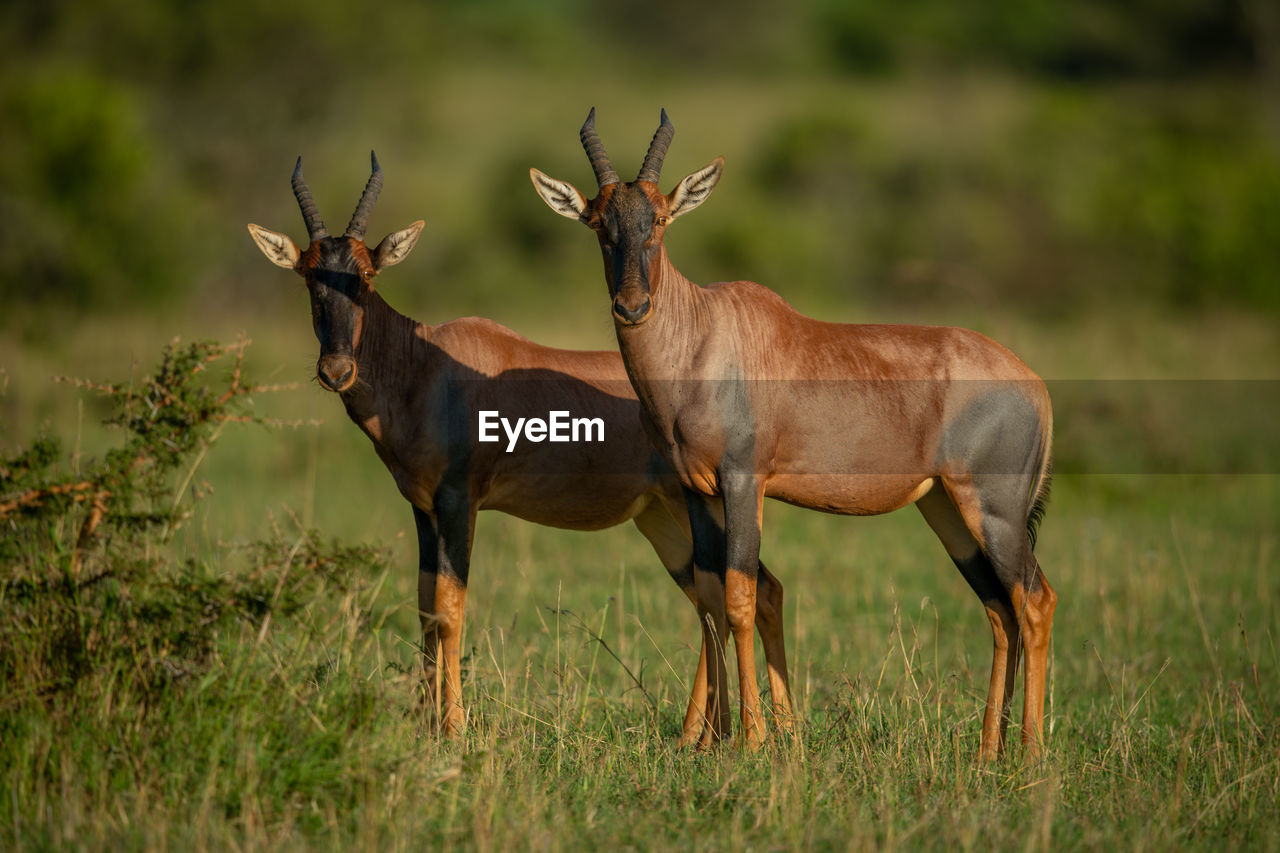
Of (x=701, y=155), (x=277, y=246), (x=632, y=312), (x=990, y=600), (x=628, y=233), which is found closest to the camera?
(x=632, y=312)

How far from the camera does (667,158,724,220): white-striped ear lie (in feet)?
22.0

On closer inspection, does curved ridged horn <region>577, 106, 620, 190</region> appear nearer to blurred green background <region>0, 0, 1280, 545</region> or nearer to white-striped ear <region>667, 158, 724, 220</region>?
white-striped ear <region>667, 158, 724, 220</region>

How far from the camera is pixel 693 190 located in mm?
6832

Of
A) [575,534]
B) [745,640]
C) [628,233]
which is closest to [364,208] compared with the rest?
[628,233]

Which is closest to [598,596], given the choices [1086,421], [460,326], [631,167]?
[460,326]

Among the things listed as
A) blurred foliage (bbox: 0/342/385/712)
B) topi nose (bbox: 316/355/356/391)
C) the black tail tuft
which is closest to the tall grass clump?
blurred foliage (bbox: 0/342/385/712)

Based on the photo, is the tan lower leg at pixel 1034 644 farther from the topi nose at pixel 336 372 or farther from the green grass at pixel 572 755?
the topi nose at pixel 336 372

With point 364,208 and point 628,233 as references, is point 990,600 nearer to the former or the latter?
point 628,233

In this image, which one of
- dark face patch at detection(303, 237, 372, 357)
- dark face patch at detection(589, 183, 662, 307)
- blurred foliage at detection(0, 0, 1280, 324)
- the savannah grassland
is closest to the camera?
the savannah grassland

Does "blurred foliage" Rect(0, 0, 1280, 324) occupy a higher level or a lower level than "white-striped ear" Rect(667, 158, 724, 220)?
higher

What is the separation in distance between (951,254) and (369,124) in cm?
1516

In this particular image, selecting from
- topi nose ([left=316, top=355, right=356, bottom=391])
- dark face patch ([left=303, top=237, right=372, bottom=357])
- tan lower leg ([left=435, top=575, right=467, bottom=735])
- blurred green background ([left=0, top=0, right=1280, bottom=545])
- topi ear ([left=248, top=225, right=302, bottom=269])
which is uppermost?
blurred green background ([left=0, top=0, right=1280, bottom=545])

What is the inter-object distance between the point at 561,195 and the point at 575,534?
6464 mm

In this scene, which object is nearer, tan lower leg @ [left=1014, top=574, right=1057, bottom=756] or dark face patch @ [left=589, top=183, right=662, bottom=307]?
dark face patch @ [left=589, top=183, right=662, bottom=307]
